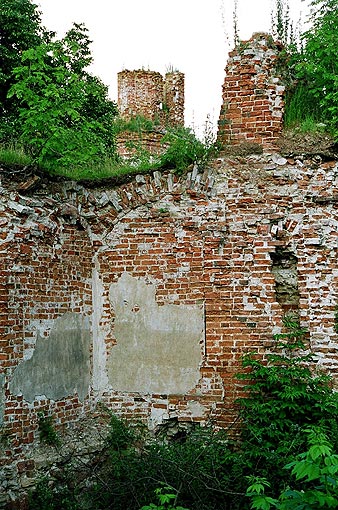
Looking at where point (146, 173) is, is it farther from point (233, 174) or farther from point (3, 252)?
point (3, 252)

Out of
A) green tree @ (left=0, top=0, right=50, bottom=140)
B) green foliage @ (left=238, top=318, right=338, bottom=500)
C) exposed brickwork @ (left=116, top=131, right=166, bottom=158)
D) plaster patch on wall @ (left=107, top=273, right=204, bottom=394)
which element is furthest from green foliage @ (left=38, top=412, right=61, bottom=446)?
green tree @ (left=0, top=0, right=50, bottom=140)

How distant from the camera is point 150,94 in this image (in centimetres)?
1476

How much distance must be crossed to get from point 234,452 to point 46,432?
6.82 ft

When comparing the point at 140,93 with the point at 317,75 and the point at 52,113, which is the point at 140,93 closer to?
the point at 317,75

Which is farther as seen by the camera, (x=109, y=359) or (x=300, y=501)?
(x=109, y=359)

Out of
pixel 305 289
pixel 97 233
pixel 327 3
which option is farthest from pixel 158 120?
pixel 305 289

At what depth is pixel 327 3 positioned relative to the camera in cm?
766

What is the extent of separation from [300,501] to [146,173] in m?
4.58

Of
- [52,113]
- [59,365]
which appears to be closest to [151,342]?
[59,365]

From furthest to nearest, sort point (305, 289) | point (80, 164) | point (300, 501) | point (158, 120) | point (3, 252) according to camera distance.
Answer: point (158, 120)
point (80, 164)
point (305, 289)
point (3, 252)
point (300, 501)

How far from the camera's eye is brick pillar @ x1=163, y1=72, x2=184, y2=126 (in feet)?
48.2

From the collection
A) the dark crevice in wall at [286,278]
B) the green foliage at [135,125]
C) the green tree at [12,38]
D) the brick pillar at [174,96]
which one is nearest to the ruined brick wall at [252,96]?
the dark crevice in wall at [286,278]

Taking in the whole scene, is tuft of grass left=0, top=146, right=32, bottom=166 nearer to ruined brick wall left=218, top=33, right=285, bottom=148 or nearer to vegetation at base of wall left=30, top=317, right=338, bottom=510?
ruined brick wall left=218, top=33, right=285, bottom=148

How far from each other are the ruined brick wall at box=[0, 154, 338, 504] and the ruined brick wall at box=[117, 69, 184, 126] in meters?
8.36
